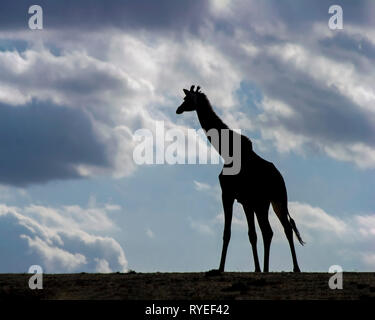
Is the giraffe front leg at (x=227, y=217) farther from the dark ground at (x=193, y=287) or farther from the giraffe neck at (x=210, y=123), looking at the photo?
the giraffe neck at (x=210, y=123)

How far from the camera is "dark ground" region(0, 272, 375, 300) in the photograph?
70.7 feet

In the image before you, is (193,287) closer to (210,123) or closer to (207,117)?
(210,123)

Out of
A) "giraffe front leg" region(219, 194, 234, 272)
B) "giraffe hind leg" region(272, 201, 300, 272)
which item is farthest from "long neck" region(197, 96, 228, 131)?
"giraffe hind leg" region(272, 201, 300, 272)

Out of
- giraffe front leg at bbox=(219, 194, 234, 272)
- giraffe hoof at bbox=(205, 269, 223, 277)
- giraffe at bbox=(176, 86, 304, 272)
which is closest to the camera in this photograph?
giraffe hoof at bbox=(205, 269, 223, 277)

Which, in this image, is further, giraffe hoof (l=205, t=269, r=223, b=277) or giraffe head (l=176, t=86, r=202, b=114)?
giraffe head (l=176, t=86, r=202, b=114)

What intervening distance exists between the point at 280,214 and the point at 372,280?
628 centimetres

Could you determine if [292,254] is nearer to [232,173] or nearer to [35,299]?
[232,173]

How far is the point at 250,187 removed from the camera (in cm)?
2839

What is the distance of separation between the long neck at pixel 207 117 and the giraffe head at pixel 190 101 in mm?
237

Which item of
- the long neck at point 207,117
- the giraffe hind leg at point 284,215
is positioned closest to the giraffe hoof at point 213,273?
the giraffe hind leg at point 284,215

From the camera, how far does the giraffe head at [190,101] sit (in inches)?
1172

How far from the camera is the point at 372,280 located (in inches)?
967

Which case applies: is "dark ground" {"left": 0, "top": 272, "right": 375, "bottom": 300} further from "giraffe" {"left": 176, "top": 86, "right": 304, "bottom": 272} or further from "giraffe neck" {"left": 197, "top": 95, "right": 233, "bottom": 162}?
"giraffe neck" {"left": 197, "top": 95, "right": 233, "bottom": 162}

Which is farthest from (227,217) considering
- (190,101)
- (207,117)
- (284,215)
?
(190,101)
